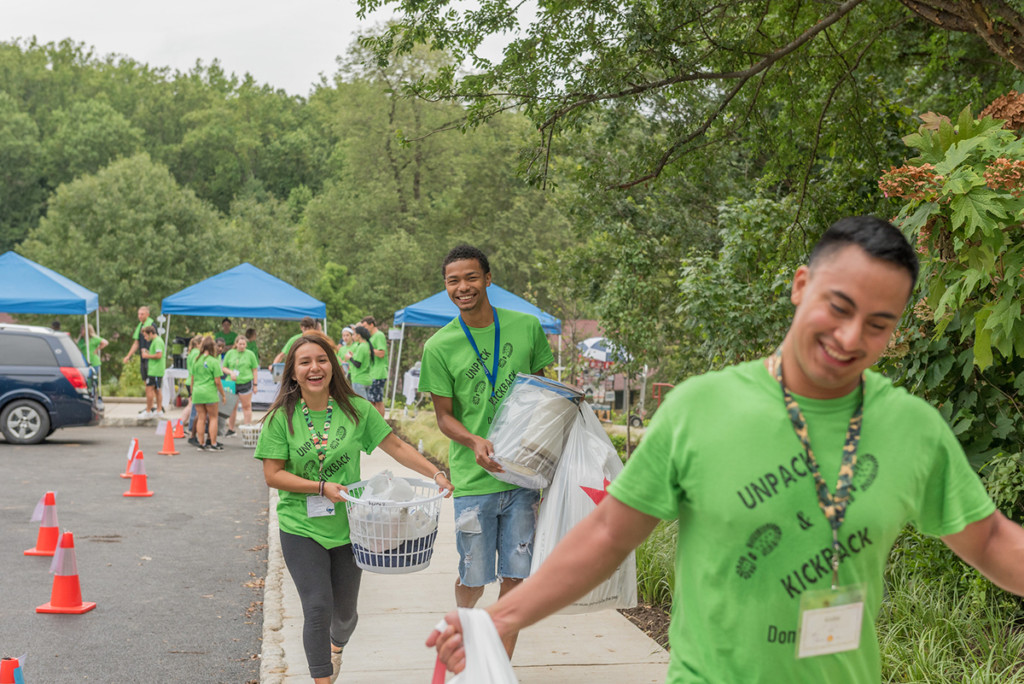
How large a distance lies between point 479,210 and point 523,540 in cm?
4643

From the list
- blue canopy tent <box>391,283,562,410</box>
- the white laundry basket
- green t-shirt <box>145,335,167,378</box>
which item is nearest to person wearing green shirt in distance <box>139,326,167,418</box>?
green t-shirt <box>145,335,167,378</box>

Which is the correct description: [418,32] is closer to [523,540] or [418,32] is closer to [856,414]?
[523,540]

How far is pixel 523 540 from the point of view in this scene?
4.84 meters

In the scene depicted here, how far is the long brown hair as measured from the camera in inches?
191

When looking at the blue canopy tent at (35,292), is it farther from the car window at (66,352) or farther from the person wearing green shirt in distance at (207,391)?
the person wearing green shirt in distance at (207,391)

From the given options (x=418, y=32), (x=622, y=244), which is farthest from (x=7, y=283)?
(x=418, y=32)

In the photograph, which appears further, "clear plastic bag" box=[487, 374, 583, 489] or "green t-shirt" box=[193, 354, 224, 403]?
"green t-shirt" box=[193, 354, 224, 403]

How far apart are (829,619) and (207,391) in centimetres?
1561

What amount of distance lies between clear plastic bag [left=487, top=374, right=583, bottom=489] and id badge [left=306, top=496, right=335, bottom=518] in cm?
78

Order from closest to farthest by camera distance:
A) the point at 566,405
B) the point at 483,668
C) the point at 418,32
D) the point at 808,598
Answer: the point at 808,598 → the point at 483,668 → the point at 566,405 → the point at 418,32

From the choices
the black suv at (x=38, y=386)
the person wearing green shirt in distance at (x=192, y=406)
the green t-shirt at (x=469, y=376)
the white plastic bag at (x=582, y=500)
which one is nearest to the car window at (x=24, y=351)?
the black suv at (x=38, y=386)

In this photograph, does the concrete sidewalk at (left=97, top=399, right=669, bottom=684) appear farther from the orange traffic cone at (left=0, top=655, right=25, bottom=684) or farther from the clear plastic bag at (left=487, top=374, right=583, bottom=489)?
the orange traffic cone at (left=0, top=655, right=25, bottom=684)

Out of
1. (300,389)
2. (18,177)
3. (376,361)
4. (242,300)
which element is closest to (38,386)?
(376,361)

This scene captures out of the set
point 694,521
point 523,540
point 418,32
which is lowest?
point 523,540
